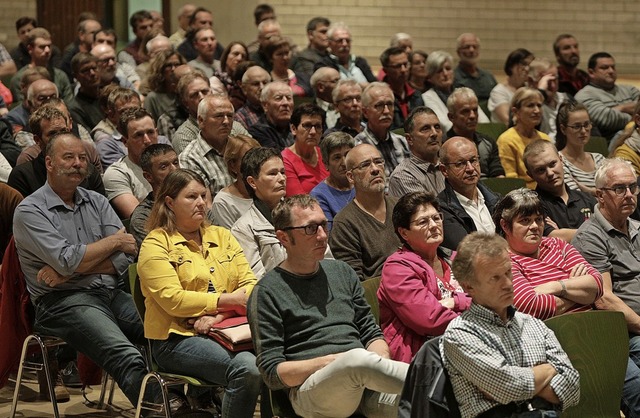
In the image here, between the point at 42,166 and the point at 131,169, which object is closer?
the point at 42,166

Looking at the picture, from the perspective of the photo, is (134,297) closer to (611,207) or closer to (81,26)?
(611,207)

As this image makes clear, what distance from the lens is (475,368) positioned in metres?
3.16

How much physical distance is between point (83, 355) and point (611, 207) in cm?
239

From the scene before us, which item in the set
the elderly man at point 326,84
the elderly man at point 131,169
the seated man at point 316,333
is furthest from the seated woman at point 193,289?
the elderly man at point 326,84

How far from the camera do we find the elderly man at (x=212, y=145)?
5593 mm

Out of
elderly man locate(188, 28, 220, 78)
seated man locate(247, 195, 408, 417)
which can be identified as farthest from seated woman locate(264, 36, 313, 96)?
seated man locate(247, 195, 408, 417)

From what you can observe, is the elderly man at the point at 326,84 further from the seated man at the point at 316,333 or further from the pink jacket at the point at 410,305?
the seated man at the point at 316,333

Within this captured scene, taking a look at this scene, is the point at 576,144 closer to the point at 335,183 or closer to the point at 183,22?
the point at 335,183

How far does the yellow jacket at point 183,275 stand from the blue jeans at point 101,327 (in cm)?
17

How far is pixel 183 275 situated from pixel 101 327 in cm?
42

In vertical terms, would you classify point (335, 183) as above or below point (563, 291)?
above

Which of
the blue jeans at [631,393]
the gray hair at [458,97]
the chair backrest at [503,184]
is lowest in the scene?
the blue jeans at [631,393]

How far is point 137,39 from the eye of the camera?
994 centimetres

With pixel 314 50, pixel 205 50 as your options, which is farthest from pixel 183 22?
pixel 314 50
